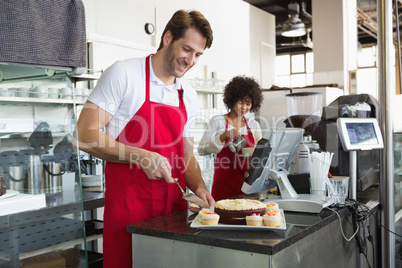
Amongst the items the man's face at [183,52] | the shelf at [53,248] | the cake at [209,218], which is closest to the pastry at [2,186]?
the shelf at [53,248]

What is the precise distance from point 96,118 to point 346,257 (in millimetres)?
1439

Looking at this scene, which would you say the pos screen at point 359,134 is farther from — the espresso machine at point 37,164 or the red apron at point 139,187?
the espresso machine at point 37,164

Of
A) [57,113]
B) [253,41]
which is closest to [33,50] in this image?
[57,113]

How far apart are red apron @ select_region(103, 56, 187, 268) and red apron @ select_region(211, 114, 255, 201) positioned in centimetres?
118

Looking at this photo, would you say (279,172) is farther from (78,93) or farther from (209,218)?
(78,93)

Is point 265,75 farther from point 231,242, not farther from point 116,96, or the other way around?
point 231,242

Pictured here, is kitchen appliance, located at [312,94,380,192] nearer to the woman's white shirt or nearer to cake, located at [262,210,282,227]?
the woman's white shirt

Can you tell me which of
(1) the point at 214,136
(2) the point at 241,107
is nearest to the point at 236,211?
(1) the point at 214,136

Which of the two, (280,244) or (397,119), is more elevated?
(397,119)

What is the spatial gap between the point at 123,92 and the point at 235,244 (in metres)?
0.91

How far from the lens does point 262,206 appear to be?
1616 mm

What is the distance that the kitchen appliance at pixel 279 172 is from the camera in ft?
6.04

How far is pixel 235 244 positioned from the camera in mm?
1369

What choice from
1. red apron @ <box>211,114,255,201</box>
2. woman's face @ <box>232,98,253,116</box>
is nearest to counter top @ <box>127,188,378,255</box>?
red apron @ <box>211,114,255,201</box>
